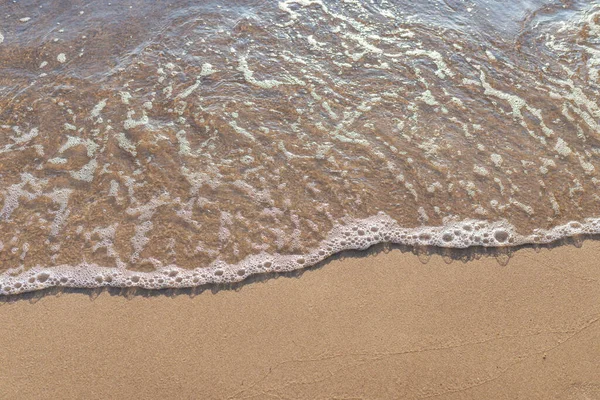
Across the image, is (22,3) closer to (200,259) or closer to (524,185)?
(200,259)

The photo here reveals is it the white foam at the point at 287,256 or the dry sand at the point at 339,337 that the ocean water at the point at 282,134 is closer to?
the white foam at the point at 287,256

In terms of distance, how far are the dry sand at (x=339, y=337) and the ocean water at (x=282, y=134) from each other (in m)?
0.21

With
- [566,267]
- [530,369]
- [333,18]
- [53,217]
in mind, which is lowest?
[53,217]

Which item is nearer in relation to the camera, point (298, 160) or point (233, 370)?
point (233, 370)

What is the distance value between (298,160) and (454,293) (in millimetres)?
1494

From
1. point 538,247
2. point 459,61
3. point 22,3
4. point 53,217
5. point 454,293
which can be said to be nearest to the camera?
point 454,293

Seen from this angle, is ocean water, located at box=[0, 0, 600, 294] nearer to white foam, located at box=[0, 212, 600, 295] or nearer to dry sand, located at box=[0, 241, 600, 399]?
white foam, located at box=[0, 212, 600, 295]

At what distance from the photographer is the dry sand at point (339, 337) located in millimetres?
2361

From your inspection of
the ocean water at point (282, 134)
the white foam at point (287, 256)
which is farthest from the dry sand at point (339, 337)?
the ocean water at point (282, 134)

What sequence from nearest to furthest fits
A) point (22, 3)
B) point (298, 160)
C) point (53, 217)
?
point (53, 217) → point (298, 160) → point (22, 3)

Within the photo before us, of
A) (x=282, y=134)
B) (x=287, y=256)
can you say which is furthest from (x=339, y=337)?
(x=282, y=134)

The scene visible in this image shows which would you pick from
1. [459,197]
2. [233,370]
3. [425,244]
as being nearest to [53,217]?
[233,370]

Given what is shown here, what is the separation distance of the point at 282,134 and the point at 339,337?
1.79 metres

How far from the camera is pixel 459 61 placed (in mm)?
4355
